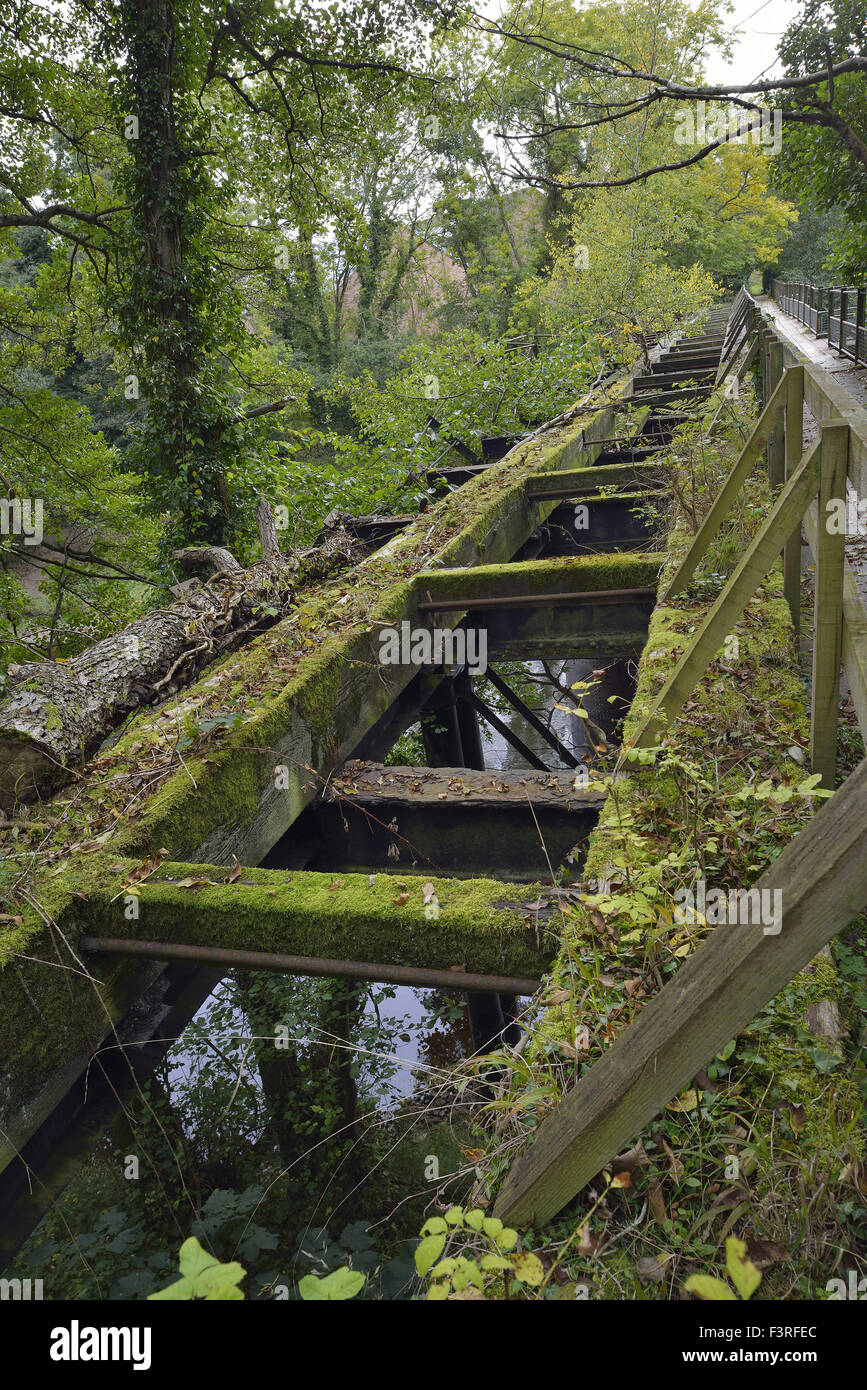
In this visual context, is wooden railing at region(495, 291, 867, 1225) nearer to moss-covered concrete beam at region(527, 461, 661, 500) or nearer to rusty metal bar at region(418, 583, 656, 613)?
rusty metal bar at region(418, 583, 656, 613)

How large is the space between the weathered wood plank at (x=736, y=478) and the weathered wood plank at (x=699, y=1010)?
10.2 feet

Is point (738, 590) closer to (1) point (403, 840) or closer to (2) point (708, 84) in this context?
(1) point (403, 840)

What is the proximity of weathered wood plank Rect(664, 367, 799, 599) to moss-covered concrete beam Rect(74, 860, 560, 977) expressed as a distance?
239cm

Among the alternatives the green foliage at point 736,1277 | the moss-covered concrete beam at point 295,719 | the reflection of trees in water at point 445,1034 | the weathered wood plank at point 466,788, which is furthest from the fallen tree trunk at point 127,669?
the reflection of trees in water at point 445,1034

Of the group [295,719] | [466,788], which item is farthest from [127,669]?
[466,788]

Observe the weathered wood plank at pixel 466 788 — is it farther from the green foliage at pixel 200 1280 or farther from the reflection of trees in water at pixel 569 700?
the green foliage at pixel 200 1280

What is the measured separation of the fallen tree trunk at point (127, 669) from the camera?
404 centimetres

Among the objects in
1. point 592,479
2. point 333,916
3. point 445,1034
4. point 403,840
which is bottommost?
point 445,1034

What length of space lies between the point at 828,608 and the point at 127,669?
403cm

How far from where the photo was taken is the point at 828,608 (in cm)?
280

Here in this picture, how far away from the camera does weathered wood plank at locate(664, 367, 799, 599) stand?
12.9ft

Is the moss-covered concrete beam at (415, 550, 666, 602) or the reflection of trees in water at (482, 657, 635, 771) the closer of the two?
the moss-covered concrete beam at (415, 550, 666, 602)

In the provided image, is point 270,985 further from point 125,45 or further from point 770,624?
point 125,45

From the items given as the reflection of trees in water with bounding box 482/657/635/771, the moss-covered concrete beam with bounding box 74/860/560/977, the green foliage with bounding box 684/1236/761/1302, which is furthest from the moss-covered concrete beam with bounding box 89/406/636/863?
the green foliage with bounding box 684/1236/761/1302
